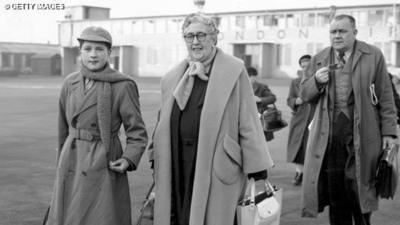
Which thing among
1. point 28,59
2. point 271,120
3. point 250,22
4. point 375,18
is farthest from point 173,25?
point 271,120

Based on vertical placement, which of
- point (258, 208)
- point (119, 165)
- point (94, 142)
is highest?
point (94, 142)

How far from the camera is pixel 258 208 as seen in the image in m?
4.00

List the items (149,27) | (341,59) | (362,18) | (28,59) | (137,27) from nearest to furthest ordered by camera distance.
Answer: (341,59), (362,18), (149,27), (137,27), (28,59)

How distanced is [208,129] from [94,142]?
796mm

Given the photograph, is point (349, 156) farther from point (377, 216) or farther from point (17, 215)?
point (17, 215)

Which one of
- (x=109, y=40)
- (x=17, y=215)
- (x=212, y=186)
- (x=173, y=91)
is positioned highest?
(x=109, y=40)

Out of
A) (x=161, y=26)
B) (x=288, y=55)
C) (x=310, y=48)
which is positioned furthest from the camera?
(x=161, y=26)

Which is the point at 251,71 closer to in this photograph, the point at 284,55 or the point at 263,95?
the point at 263,95

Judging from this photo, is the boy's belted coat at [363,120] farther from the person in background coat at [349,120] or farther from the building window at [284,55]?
the building window at [284,55]

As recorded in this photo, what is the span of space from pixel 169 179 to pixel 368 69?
1.94 metres

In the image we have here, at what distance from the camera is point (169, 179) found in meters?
4.06

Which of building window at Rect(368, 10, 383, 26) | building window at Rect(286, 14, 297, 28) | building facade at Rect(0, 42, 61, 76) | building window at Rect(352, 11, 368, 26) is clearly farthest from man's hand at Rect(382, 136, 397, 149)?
building facade at Rect(0, 42, 61, 76)

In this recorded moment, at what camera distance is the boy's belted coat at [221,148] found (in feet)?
12.9

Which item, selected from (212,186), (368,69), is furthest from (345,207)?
(212,186)
